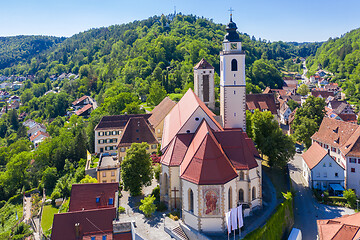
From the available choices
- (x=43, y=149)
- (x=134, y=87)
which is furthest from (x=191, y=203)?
(x=134, y=87)

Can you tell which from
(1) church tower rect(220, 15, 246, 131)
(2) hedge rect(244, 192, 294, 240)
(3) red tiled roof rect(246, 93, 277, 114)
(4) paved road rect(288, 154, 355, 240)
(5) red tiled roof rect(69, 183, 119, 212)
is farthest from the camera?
(3) red tiled roof rect(246, 93, 277, 114)

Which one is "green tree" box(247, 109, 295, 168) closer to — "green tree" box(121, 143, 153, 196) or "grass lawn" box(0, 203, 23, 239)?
"green tree" box(121, 143, 153, 196)

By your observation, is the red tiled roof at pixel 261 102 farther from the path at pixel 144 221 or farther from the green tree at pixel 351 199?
the path at pixel 144 221

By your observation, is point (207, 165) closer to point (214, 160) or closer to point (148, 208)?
point (214, 160)

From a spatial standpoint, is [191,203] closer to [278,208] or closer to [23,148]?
[278,208]

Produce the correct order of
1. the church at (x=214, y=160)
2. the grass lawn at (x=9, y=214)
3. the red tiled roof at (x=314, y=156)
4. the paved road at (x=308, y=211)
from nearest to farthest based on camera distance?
the church at (x=214, y=160) → the paved road at (x=308, y=211) → the red tiled roof at (x=314, y=156) → the grass lawn at (x=9, y=214)

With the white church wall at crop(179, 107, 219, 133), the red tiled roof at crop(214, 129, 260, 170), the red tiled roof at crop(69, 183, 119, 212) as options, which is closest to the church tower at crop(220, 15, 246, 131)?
the white church wall at crop(179, 107, 219, 133)

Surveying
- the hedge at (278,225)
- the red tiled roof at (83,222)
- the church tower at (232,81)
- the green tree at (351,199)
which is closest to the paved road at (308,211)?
the green tree at (351,199)

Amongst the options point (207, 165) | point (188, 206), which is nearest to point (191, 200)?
point (188, 206)
